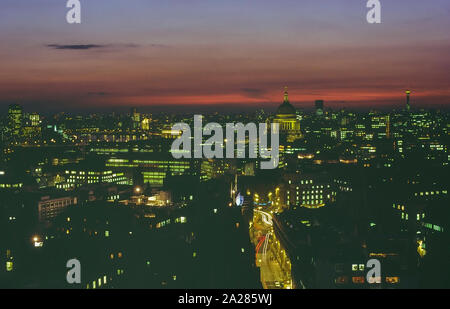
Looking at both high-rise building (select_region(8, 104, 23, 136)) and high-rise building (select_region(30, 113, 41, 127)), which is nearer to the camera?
high-rise building (select_region(8, 104, 23, 136))

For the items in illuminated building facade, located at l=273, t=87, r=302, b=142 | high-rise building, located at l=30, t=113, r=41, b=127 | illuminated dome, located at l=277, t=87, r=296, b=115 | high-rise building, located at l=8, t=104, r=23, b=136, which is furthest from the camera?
high-rise building, located at l=30, t=113, r=41, b=127

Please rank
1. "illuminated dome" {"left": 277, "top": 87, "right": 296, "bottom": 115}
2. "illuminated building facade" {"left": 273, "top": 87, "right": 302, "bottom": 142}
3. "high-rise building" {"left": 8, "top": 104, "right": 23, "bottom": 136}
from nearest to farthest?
"illuminated building facade" {"left": 273, "top": 87, "right": 302, "bottom": 142}
"illuminated dome" {"left": 277, "top": 87, "right": 296, "bottom": 115}
"high-rise building" {"left": 8, "top": 104, "right": 23, "bottom": 136}

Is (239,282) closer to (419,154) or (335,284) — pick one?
(335,284)

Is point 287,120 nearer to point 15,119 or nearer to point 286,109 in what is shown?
point 286,109

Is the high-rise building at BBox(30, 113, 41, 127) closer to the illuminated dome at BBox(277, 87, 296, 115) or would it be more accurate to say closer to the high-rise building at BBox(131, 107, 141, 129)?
the high-rise building at BBox(131, 107, 141, 129)

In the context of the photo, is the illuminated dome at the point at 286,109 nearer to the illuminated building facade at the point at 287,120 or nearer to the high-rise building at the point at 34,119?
the illuminated building facade at the point at 287,120

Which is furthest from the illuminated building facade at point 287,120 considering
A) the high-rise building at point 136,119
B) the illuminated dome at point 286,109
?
the high-rise building at point 136,119

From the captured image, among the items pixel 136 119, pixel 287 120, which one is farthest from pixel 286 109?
pixel 136 119

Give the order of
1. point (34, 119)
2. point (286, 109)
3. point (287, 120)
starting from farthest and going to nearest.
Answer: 1. point (34, 119)
2. point (286, 109)
3. point (287, 120)

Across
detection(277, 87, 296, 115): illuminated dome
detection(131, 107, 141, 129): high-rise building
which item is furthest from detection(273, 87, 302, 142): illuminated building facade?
detection(131, 107, 141, 129): high-rise building
